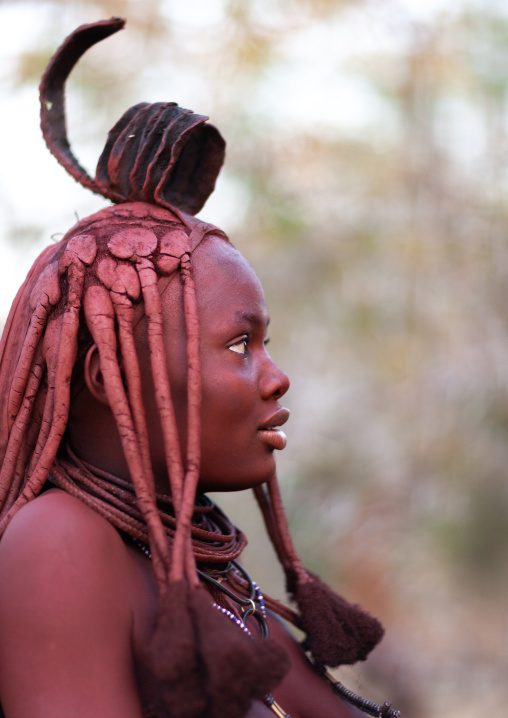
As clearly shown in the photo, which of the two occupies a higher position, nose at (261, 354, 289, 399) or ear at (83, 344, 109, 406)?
nose at (261, 354, 289, 399)

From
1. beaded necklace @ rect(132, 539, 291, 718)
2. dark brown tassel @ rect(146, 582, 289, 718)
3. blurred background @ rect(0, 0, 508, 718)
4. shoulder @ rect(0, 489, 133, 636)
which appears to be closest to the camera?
dark brown tassel @ rect(146, 582, 289, 718)

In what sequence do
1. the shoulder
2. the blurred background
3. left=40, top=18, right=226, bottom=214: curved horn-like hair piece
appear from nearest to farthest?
1. the shoulder
2. left=40, top=18, right=226, bottom=214: curved horn-like hair piece
3. the blurred background

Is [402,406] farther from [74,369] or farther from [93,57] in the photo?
[74,369]

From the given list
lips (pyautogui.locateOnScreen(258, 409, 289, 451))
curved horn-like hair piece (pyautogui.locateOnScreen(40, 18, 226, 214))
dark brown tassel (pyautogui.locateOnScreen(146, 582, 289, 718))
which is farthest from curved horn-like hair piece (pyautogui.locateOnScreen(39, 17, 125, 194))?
dark brown tassel (pyautogui.locateOnScreen(146, 582, 289, 718))

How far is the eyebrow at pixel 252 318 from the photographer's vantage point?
1250mm

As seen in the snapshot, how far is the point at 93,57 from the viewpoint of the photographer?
127 inches

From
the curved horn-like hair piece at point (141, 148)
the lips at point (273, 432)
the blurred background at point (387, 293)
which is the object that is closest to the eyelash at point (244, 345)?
the lips at point (273, 432)

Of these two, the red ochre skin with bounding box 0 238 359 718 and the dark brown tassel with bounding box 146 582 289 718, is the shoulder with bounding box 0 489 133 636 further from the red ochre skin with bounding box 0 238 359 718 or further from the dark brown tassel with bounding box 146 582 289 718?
the dark brown tassel with bounding box 146 582 289 718

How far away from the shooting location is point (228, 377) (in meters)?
1.22

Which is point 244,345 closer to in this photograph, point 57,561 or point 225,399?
point 225,399

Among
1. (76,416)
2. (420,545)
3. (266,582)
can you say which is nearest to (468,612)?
(420,545)

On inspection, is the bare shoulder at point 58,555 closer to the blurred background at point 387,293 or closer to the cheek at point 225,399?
the cheek at point 225,399

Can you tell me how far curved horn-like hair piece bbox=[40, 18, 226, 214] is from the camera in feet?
4.36

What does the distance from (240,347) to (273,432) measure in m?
0.15
